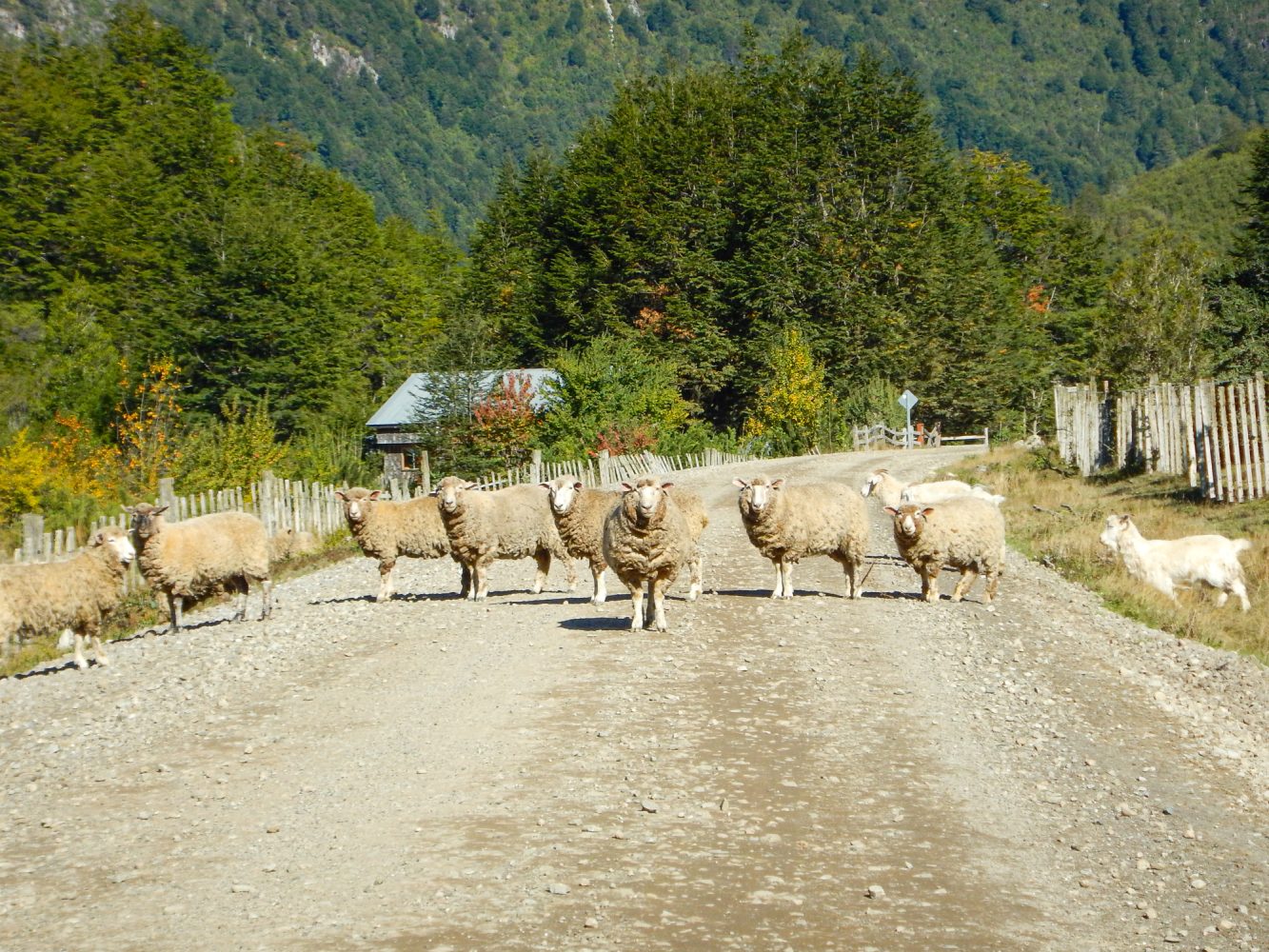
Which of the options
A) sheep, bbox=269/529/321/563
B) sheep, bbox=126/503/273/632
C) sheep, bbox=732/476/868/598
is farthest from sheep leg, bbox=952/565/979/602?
sheep, bbox=269/529/321/563

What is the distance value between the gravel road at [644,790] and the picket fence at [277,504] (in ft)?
20.7

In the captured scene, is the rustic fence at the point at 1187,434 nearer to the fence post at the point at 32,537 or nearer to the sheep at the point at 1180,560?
the sheep at the point at 1180,560

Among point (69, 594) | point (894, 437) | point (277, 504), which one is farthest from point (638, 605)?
point (894, 437)

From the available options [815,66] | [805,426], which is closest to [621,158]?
[815,66]

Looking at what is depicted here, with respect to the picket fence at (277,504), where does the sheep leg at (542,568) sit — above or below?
below

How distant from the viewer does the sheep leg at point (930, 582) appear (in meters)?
17.4

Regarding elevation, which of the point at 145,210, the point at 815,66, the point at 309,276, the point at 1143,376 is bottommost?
the point at 1143,376

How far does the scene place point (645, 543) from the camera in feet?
47.9

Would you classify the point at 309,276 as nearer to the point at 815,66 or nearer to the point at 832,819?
the point at 815,66

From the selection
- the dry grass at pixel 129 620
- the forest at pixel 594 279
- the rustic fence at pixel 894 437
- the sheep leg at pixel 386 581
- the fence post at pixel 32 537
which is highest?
the forest at pixel 594 279

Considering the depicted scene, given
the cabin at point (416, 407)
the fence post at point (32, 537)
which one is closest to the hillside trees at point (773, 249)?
the cabin at point (416, 407)

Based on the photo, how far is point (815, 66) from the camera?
→ 84.0m

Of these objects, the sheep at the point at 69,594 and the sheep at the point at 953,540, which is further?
the sheep at the point at 953,540

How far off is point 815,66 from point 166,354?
4726 cm
